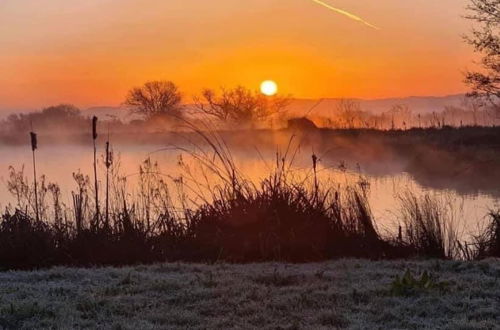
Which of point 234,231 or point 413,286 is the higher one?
point 234,231

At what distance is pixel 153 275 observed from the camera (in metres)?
5.67

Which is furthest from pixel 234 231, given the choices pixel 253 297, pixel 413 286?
pixel 413 286

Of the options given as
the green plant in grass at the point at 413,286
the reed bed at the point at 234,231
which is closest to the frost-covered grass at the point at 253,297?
the green plant in grass at the point at 413,286

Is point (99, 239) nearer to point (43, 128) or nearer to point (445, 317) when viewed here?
point (445, 317)

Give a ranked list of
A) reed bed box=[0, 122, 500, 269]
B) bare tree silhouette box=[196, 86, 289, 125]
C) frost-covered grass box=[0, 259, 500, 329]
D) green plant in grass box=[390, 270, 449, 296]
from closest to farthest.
Answer: frost-covered grass box=[0, 259, 500, 329] → green plant in grass box=[390, 270, 449, 296] → reed bed box=[0, 122, 500, 269] → bare tree silhouette box=[196, 86, 289, 125]

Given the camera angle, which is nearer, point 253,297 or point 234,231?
point 253,297

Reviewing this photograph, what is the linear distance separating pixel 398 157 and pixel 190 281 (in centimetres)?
2461

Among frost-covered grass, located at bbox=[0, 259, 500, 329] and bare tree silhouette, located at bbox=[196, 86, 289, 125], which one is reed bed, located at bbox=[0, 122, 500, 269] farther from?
bare tree silhouette, located at bbox=[196, 86, 289, 125]

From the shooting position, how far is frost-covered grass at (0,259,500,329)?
4.19 m

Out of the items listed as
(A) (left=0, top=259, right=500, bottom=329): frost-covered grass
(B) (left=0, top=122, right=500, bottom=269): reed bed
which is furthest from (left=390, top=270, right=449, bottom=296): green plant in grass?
(B) (left=0, top=122, right=500, bottom=269): reed bed

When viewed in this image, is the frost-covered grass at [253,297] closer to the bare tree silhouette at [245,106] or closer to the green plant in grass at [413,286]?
the green plant in grass at [413,286]

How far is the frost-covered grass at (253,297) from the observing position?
4188 millimetres

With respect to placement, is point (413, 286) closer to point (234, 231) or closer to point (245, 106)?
point (234, 231)

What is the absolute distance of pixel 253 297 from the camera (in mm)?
4801
